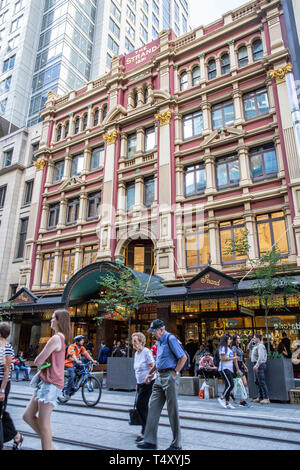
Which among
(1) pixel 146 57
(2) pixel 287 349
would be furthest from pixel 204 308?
(1) pixel 146 57

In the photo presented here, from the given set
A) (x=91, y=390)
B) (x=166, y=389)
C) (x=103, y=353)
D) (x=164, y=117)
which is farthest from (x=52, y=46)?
(x=166, y=389)

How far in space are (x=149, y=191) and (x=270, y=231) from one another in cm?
806

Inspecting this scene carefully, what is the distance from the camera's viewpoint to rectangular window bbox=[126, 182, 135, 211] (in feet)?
69.8

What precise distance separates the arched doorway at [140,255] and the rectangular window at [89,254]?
2326mm

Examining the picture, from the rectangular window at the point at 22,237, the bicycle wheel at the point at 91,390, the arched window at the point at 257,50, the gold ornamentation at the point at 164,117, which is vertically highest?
the arched window at the point at 257,50

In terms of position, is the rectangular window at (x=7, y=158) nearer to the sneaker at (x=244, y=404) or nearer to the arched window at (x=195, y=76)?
the arched window at (x=195, y=76)

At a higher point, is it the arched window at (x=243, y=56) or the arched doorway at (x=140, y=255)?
the arched window at (x=243, y=56)

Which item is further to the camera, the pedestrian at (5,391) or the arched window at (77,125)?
the arched window at (77,125)

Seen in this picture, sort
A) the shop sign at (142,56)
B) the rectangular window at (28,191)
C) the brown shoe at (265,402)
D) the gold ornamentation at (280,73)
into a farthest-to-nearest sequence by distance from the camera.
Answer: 1. the rectangular window at (28,191)
2. the shop sign at (142,56)
3. the gold ornamentation at (280,73)
4. the brown shoe at (265,402)

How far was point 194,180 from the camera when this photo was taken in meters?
19.3

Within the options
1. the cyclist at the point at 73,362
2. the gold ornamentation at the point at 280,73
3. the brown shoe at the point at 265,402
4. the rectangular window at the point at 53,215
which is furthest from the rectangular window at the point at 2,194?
the brown shoe at the point at 265,402

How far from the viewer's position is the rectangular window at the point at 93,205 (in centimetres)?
2261

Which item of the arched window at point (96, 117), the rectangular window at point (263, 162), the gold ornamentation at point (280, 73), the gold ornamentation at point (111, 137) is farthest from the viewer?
the arched window at point (96, 117)
